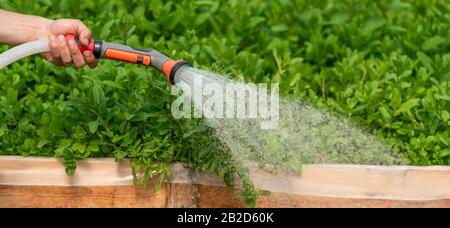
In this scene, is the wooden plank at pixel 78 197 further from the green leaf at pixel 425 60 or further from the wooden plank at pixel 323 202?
the green leaf at pixel 425 60

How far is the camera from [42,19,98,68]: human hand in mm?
3582

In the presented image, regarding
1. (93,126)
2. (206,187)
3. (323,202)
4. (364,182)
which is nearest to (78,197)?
(93,126)

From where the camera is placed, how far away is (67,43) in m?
3.60

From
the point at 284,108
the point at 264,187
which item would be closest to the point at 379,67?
the point at 284,108

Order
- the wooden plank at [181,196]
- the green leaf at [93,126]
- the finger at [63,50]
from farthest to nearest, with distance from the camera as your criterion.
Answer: the wooden plank at [181,196]
the green leaf at [93,126]
the finger at [63,50]

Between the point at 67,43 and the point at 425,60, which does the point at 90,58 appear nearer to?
the point at 67,43

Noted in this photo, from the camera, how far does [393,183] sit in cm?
383

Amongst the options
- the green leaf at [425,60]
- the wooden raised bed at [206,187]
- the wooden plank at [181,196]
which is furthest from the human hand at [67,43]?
the green leaf at [425,60]

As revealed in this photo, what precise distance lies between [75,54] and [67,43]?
0.05 metres

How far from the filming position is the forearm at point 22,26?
3.69 m

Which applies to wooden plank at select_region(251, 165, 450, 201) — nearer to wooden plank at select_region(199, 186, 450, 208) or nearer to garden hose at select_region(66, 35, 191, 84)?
wooden plank at select_region(199, 186, 450, 208)

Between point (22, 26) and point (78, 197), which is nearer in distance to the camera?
Result: point (22, 26)

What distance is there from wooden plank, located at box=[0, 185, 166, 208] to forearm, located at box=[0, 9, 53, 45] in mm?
613

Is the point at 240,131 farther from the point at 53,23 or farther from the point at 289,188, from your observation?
the point at 53,23
